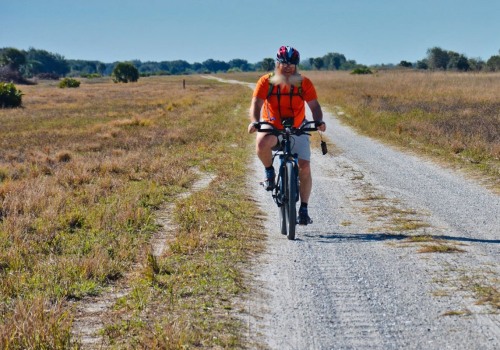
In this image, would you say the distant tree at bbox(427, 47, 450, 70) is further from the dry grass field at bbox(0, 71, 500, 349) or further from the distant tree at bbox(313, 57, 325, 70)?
the dry grass field at bbox(0, 71, 500, 349)

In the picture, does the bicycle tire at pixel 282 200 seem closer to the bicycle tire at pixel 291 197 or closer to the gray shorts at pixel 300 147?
the bicycle tire at pixel 291 197

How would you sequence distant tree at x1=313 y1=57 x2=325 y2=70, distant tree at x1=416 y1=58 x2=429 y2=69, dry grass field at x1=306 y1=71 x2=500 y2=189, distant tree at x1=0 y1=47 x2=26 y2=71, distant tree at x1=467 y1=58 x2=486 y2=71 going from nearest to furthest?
dry grass field at x1=306 y1=71 x2=500 y2=189, distant tree at x1=467 y1=58 x2=486 y2=71, distant tree at x1=416 y1=58 x2=429 y2=69, distant tree at x1=0 y1=47 x2=26 y2=71, distant tree at x1=313 y1=57 x2=325 y2=70

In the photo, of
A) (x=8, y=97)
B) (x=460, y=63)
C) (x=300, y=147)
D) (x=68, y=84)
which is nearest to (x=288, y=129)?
(x=300, y=147)

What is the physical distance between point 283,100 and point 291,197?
1.19 m

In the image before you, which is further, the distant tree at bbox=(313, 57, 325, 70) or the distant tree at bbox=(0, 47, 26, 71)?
the distant tree at bbox=(313, 57, 325, 70)

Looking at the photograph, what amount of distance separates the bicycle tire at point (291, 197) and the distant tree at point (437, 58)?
4164 inches

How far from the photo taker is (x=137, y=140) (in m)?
18.5

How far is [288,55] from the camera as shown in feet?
20.9

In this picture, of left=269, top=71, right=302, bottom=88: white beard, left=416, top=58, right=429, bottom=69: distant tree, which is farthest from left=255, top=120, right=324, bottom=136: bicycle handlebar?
left=416, top=58, right=429, bottom=69: distant tree

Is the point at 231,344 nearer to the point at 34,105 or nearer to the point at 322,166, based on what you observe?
the point at 322,166

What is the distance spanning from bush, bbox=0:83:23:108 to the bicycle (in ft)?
127

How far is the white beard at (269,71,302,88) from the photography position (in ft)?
21.1

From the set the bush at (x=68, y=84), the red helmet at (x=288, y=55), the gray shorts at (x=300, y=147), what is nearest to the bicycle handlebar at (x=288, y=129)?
the gray shorts at (x=300, y=147)

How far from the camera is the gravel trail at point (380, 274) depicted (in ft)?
13.1
